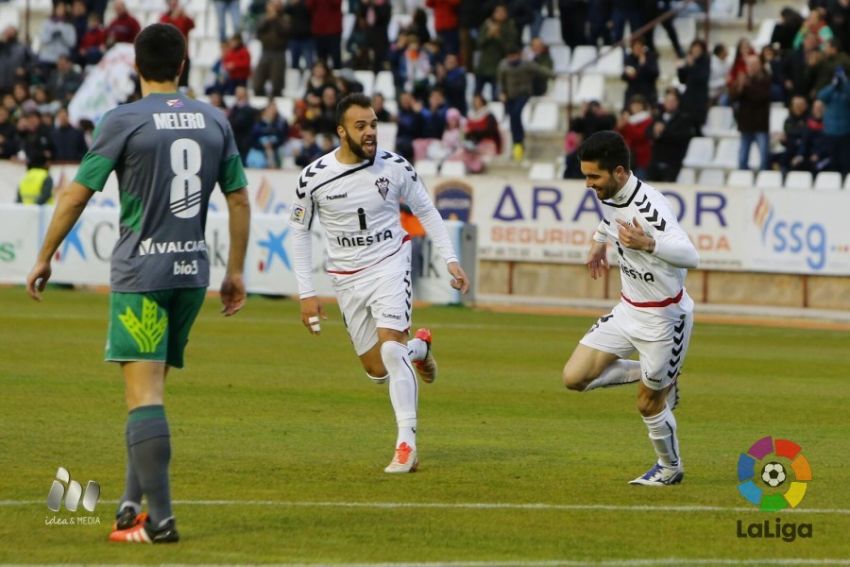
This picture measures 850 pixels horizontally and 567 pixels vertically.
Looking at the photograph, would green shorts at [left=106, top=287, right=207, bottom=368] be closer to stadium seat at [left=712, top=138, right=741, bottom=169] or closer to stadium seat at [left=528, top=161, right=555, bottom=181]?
stadium seat at [left=528, top=161, right=555, bottom=181]

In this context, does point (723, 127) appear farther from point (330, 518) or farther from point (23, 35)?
point (330, 518)

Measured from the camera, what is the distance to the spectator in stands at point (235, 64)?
34594 millimetres

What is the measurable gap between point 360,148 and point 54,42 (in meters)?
27.4

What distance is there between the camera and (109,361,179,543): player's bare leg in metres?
7.79

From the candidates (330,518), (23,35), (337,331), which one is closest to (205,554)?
(330,518)

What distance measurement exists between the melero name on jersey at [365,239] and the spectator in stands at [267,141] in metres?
20.4

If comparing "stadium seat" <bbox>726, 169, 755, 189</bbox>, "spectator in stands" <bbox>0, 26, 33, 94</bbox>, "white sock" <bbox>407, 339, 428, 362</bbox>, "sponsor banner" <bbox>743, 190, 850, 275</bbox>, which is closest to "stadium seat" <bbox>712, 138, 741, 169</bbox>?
"stadium seat" <bbox>726, 169, 755, 189</bbox>

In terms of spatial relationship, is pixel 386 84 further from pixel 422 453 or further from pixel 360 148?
pixel 360 148

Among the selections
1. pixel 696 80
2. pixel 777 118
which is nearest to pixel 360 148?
pixel 696 80

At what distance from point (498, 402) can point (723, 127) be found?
56.9ft

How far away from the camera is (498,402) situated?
14969 mm

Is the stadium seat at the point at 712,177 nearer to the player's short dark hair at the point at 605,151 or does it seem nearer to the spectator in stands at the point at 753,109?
the spectator in stands at the point at 753,109

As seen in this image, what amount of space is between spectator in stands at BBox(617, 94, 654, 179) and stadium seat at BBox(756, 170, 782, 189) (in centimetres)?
188

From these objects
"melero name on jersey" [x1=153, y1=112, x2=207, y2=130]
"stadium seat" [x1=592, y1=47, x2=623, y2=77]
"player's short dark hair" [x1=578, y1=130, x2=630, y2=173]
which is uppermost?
"melero name on jersey" [x1=153, y1=112, x2=207, y2=130]
